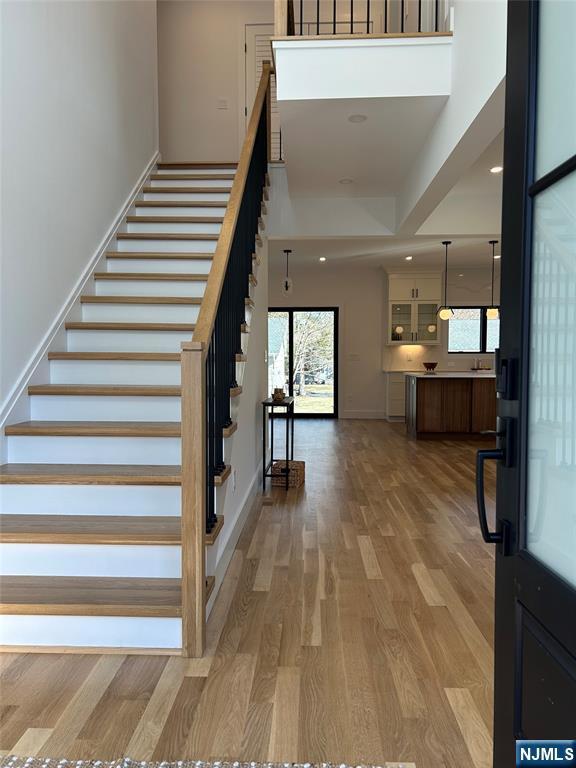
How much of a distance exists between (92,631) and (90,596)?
138 millimetres

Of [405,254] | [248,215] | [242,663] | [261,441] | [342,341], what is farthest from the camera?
[342,341]

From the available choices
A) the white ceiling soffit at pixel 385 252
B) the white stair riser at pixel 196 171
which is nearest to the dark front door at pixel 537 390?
the white stair riser at pixel 196 171

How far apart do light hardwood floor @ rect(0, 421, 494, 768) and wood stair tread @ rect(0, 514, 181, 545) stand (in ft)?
1.51

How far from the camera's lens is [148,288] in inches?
158

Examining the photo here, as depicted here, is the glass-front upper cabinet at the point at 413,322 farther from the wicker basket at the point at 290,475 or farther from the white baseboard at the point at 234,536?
the white baseboard at the point at 234,536

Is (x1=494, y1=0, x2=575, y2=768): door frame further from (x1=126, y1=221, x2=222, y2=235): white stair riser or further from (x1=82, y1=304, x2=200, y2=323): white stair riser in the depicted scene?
(x1=126, y1=221, x2=222, y2=235): white stair riser

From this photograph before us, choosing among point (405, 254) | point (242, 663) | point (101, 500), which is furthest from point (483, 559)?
point (405, 254)

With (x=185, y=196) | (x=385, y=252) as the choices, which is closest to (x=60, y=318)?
(x=185, y=196)

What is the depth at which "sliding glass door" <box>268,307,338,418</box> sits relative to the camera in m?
10.7

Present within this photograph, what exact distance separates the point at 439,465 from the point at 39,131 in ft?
16.2

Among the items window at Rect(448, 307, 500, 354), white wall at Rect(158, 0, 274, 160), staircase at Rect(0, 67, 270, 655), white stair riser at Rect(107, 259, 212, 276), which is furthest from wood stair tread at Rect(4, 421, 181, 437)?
window at Rect(448, 307, 500, 354)

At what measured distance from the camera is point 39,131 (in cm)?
317

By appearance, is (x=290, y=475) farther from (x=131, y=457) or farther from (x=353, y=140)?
(x=353, y=140)

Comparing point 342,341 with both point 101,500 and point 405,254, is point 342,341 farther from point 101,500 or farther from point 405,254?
point 101,500
